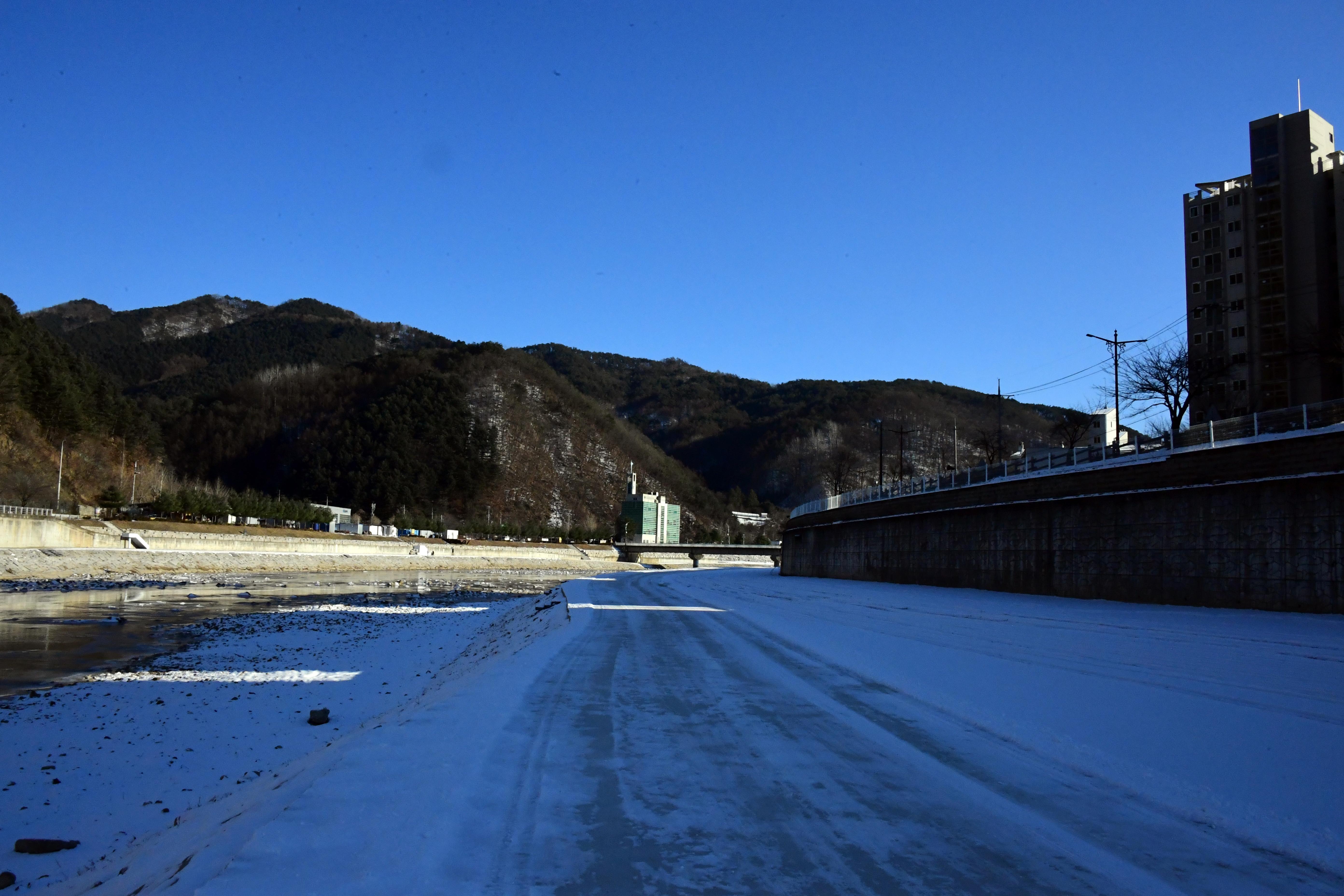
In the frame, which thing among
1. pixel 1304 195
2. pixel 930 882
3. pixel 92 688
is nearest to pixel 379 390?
pixel 1304 195

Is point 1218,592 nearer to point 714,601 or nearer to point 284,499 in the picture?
point 714,601

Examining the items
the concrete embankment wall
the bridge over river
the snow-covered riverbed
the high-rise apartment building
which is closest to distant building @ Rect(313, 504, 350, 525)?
the bridge over river

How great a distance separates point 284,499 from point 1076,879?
127145 millimetres

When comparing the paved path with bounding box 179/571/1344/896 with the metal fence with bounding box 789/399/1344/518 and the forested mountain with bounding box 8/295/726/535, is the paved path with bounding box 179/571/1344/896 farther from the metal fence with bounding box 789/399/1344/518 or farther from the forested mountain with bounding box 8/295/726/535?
the forested mountain with bounding box 8/295/726/535

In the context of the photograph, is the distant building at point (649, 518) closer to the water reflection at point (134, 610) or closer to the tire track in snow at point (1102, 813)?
the water reflection at point (134, 610)

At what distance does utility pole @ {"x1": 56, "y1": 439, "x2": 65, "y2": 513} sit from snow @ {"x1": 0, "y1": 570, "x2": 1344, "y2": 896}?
245 feet

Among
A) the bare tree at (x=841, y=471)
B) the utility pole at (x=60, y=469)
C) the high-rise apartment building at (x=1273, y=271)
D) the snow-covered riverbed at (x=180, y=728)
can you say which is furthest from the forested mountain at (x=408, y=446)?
the snow-covered riverbed at (x=180, y=728)

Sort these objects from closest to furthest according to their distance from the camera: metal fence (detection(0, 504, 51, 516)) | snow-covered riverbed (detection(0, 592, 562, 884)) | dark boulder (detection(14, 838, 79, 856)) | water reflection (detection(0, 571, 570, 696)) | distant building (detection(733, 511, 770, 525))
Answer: dark boulder (detection(14, 838, 79, 856)) < snow-covered riverbed (detection(0, 592, 562, 884)) < water reflection (detection(0, 571, 570, 696)) < metal fence (detection(0, 504, 51, 516)) < distant building (detection(733, 511, 770, 525))

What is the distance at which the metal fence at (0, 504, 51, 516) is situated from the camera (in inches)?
2413

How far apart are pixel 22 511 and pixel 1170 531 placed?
7555 centimetres

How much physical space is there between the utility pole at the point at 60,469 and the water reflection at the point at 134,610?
98.9 ft

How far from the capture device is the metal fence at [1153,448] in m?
20.0

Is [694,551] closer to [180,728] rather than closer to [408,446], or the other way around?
[408,446]

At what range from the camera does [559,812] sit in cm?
507
